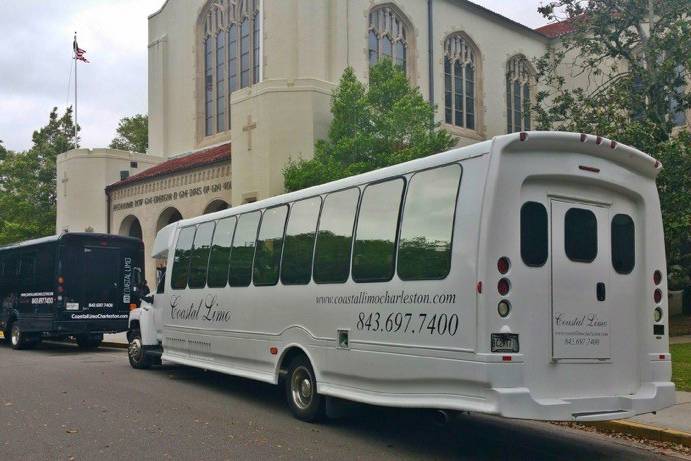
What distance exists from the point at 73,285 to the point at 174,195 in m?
13.2

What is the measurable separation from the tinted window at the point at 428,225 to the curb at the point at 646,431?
10.6ft

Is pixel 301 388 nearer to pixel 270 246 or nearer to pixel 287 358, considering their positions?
pixel 287 358

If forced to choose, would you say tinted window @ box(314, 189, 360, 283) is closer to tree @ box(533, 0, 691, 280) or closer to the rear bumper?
the rear bumper

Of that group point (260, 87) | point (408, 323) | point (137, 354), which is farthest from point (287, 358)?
point (260, 87)

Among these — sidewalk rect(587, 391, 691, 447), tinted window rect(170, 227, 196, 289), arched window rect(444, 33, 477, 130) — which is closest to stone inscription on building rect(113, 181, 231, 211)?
arched window rect(444, 33, 477, 130)

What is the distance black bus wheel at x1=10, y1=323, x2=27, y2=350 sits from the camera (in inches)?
763

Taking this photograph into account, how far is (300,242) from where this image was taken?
916 centimetres

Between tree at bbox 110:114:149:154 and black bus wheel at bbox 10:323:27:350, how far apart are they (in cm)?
3162

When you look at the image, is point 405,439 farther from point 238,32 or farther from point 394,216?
point 238,32

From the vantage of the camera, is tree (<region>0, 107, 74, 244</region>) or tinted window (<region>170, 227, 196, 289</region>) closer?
tinted window (<region>170, 227, 196, 289</region>)

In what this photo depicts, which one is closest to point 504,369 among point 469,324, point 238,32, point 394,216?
point 469,324

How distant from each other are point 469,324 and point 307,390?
305 cm

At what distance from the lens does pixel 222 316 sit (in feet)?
35.5

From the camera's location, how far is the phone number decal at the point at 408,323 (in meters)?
6.72
